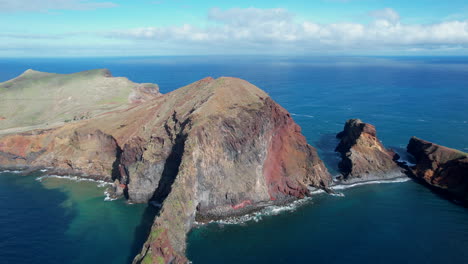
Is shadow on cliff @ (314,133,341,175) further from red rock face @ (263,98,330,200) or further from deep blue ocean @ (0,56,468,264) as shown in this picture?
red rock face @ (263,98,330,200)

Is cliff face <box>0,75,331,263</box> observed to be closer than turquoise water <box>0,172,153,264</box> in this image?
No

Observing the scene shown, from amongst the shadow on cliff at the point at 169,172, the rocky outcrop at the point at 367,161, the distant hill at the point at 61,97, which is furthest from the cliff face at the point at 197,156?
the distant hill at the point at 61,97

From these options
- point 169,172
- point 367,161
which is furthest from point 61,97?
point 367,161

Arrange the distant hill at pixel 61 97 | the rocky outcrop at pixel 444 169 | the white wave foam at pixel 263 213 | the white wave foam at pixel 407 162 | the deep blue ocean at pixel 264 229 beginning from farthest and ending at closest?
the distant hill at pixel 61 97
the white wave foam at pixel 407 162
the rocky outcrop at pixel 444 169
the white wave foam at pixel 263 213
the deep blue ocean at pixel 264 229

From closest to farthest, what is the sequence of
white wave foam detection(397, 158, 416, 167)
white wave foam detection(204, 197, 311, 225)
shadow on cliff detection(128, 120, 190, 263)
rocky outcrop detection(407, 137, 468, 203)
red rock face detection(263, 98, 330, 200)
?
white wave foam detection(204, 197, 311, 225) < shadow on cliff detection(128, 120, 190, 263) < rocky outcrop detection(407, 137, 468, 203) < red rock face detection(263, 98, 330, 200) < white wave foam detection(397, 158, 416, 167)

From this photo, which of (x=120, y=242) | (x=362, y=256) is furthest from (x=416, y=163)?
(x=120, y=242)

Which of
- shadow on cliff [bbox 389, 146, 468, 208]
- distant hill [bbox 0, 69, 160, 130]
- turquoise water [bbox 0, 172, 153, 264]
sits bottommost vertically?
turquoise water [bbox 0, 172, 153, 264]

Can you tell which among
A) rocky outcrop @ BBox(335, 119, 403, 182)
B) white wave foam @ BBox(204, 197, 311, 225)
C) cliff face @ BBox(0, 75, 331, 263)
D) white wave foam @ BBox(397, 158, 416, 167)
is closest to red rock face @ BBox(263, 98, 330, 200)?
cliff face @ BBox(0, 75, 331, 263)

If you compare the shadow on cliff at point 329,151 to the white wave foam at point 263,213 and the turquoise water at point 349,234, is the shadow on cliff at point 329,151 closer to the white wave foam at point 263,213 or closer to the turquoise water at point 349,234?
the turquoise water at point 349,234

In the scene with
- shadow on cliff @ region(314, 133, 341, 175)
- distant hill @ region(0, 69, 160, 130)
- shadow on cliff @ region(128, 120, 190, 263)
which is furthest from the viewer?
distant hill @ region(0, 69, 160, 130)
